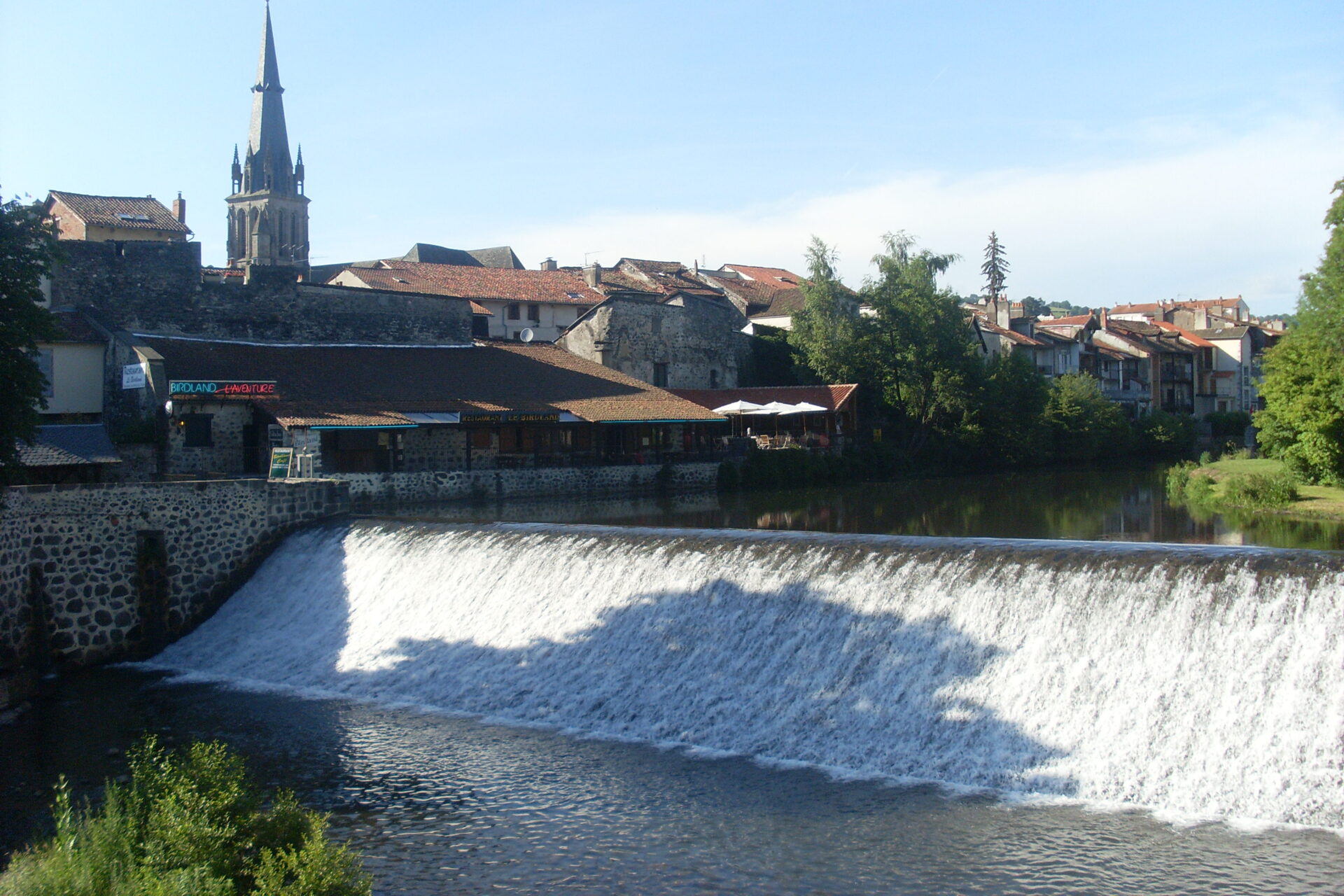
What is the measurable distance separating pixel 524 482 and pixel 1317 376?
2241 centimetres

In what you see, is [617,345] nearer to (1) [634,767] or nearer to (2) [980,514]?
(2) [980,514]

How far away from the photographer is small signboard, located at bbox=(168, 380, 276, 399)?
2983 centimetres

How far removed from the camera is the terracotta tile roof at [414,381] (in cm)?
3222

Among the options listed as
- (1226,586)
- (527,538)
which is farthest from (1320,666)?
(527,538)

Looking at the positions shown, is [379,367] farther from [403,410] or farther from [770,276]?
[770,276]

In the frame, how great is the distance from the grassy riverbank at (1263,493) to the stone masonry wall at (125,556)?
23320 millimetres

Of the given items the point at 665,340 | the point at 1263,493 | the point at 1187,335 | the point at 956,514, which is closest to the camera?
the point at 1263,493

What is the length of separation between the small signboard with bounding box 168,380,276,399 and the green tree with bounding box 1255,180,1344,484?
28.1 m

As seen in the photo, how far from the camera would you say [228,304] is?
36531mm

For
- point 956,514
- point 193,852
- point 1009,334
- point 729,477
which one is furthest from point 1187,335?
point 193,852

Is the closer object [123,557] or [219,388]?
[123,557]

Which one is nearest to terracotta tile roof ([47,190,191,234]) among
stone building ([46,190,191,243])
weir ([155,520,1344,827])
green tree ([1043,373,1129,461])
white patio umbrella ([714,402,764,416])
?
stone building ([46,190,191,243])

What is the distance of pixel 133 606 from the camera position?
1889 cm

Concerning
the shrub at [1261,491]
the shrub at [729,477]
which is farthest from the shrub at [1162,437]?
the shrub at [729,477]
